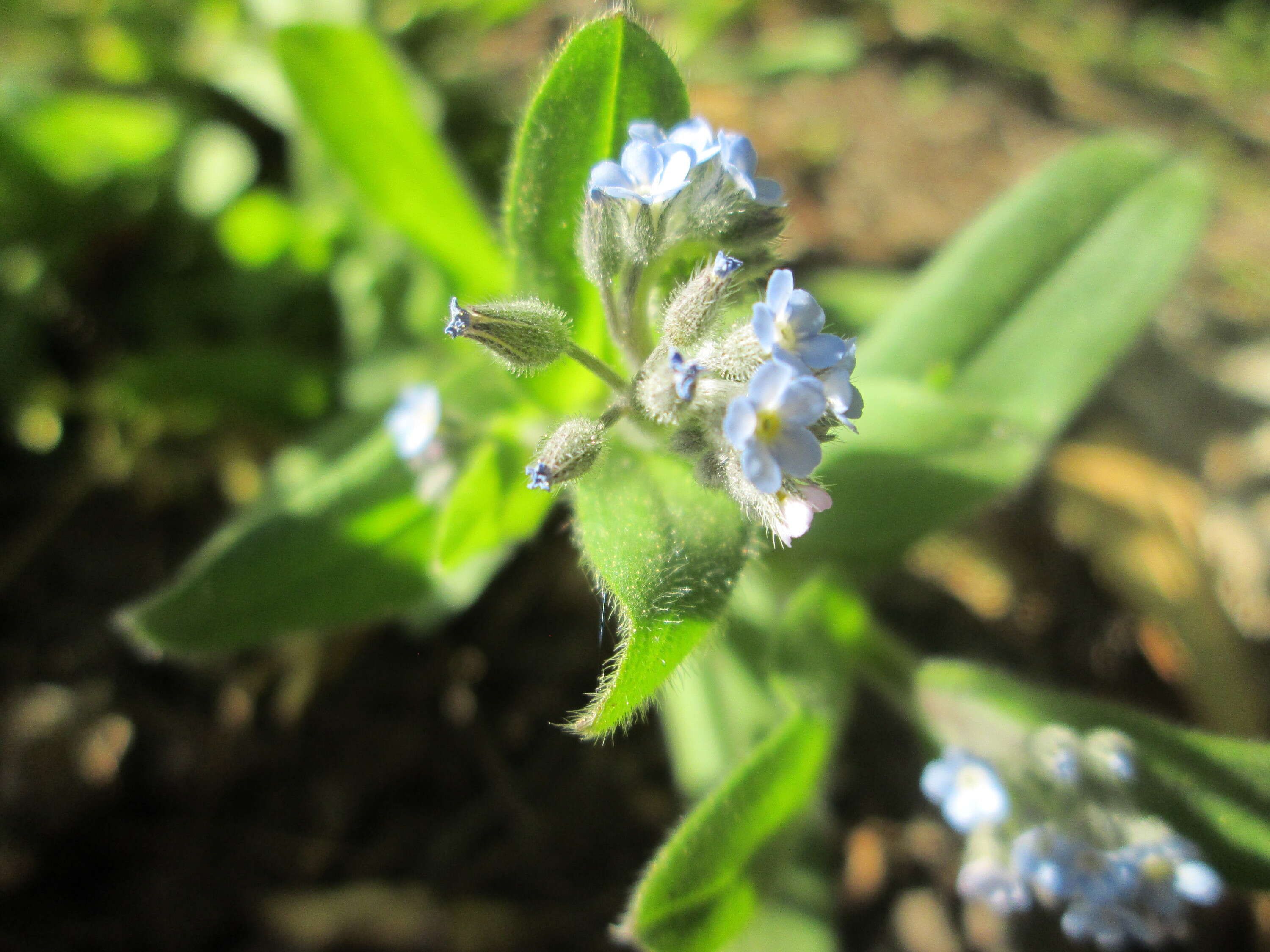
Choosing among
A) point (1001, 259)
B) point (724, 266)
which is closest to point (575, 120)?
point (724, 266)

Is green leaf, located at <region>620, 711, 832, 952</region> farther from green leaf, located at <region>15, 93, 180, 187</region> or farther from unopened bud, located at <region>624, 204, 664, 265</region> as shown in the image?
green leaf, located at <region>15, 93, 180, 187</region>

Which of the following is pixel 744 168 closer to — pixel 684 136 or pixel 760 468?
pixel 684 136

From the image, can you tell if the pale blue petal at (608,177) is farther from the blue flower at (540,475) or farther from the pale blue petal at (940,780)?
the pale blue petal at (940,780)

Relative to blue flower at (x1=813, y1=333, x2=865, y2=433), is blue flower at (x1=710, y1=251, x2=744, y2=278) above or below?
above

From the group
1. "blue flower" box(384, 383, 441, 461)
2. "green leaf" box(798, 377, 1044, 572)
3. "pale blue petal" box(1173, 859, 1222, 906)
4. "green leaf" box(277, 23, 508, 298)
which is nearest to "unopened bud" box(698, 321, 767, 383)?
"green leaf" box(798, 377, 1044, 572)

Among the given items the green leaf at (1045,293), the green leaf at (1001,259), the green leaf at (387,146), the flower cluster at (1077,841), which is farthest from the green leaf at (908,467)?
the green leaf at (387,146)

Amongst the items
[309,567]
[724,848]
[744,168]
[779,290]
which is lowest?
[724,848]

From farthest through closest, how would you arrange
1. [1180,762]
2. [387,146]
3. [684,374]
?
[387,146] < [1180,762] < [684,374]
